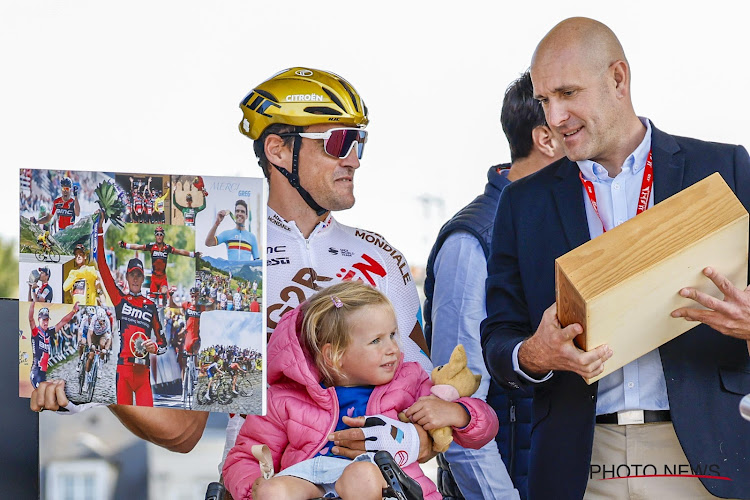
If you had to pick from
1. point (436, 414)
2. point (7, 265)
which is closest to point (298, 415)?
point (436, 414)

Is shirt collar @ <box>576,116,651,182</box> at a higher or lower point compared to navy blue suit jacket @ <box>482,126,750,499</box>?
higher

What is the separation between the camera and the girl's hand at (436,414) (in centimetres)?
258

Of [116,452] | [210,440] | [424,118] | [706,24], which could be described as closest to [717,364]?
[210,440]

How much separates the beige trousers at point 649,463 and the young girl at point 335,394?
1.26 feet

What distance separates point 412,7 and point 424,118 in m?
1.01

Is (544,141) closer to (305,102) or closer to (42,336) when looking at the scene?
(305,102)

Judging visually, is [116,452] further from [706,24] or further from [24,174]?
[706,24]

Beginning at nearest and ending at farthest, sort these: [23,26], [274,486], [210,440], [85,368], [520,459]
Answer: [274,486], [85,368], [210,440], [520,459], [23,26]

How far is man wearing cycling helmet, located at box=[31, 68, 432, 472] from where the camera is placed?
3.02 meters

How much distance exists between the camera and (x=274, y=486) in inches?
93.7

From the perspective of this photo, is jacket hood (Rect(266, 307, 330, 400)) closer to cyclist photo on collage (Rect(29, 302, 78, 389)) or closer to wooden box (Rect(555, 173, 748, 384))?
cyclist photo on collage (Rect(29, 302, 78, 389))

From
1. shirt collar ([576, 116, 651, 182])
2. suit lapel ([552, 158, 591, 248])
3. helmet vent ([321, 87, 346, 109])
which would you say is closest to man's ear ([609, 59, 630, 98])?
shirt collar ([576, 116, 651, 182])

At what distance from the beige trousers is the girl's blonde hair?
78 cm

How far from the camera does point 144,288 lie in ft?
8.30
